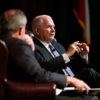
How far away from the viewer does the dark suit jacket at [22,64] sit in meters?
3.32

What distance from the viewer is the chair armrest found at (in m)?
3.29

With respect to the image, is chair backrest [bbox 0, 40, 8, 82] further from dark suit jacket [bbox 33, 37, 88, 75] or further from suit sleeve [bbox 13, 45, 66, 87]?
dark suit jacket [bbox 33, 37, 88, 75]

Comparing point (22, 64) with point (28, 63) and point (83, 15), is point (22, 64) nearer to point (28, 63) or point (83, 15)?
point (28, 63)

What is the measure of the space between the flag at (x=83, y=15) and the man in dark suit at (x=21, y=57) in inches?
103

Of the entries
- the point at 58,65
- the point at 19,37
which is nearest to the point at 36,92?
the point at 19,37

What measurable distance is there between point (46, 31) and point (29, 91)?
Answer: 1220mm

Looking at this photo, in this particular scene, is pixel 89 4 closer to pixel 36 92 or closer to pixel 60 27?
pixel 60 27

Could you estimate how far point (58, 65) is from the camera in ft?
13.1

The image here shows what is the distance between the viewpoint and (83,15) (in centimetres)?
616

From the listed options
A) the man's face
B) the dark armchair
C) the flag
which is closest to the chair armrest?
the dark armchair

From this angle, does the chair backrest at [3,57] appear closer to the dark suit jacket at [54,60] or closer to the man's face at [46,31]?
the dark suit jacket at [54,60]

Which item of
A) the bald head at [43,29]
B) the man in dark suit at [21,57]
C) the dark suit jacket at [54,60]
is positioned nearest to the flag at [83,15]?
the dark suit jacket at [54,60]

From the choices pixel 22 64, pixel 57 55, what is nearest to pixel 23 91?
pixel 22 64

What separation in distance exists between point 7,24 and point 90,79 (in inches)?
45.6
